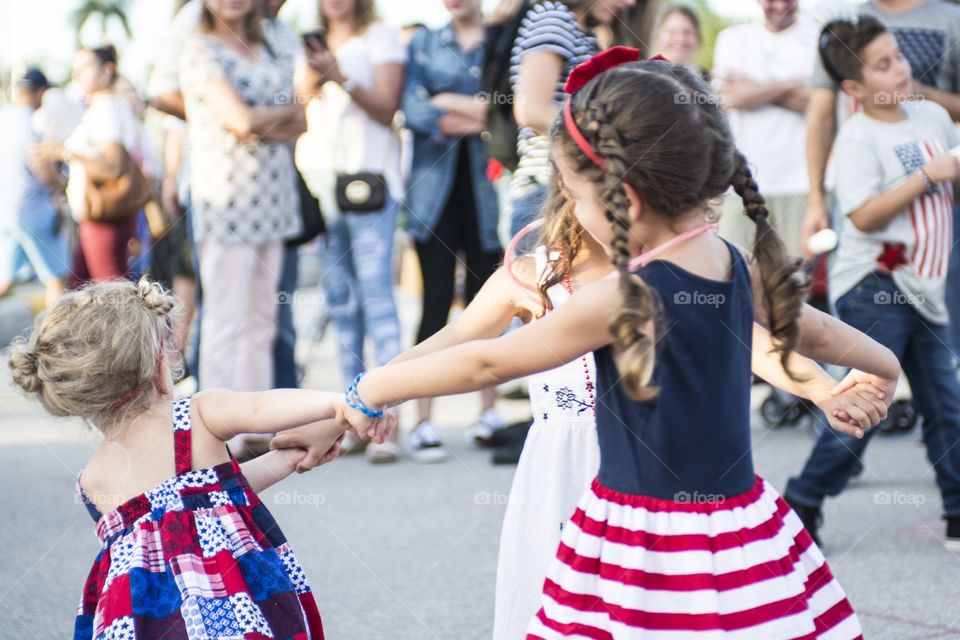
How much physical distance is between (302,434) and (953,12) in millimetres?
3428

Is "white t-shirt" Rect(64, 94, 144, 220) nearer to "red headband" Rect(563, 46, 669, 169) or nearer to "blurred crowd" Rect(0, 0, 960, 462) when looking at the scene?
"blurred crowd" Rect(0, 0, 960, 462)

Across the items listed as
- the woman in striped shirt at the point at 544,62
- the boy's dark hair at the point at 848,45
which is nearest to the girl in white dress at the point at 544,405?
the woman in striped shirt at the point at 544,62

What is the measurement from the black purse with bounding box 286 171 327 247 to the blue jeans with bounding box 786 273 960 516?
261 cm

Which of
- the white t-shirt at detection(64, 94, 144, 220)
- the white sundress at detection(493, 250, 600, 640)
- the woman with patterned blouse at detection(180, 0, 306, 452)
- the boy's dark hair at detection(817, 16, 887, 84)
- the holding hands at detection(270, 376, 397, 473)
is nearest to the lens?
the holding hands at detection(270, 376, 397, 473)

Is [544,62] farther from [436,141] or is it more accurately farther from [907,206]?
[436,141]

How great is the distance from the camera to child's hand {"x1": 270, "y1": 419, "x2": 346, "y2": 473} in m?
2.57

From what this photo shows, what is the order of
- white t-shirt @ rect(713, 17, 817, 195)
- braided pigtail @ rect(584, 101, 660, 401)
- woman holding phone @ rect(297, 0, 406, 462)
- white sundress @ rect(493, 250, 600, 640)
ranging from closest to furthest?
1. braided pigtail @ rect(584, 101, 660, 401)
2. white sundress @ rect(493, 250, 600, 640)
3. woman holding phone @ rect(297, 0, 406, 462)
4. white t-shirt @ rect(713, 17, 817, 195)

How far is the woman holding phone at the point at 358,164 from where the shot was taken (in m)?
5.75

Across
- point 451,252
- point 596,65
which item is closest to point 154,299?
point 596,65

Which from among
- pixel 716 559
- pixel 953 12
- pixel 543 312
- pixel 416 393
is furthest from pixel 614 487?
pixel 953 12

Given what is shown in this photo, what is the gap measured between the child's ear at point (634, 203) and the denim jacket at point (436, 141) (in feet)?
12.2

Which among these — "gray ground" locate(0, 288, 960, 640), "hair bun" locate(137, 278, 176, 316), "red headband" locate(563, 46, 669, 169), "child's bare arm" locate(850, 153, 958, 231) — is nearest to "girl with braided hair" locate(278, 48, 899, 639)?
"red headband" locate(563, 46, 669, 169)

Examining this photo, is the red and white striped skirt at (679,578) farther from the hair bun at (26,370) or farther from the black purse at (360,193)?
the black purse at (360,193)

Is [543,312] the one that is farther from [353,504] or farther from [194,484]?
[353,504]
